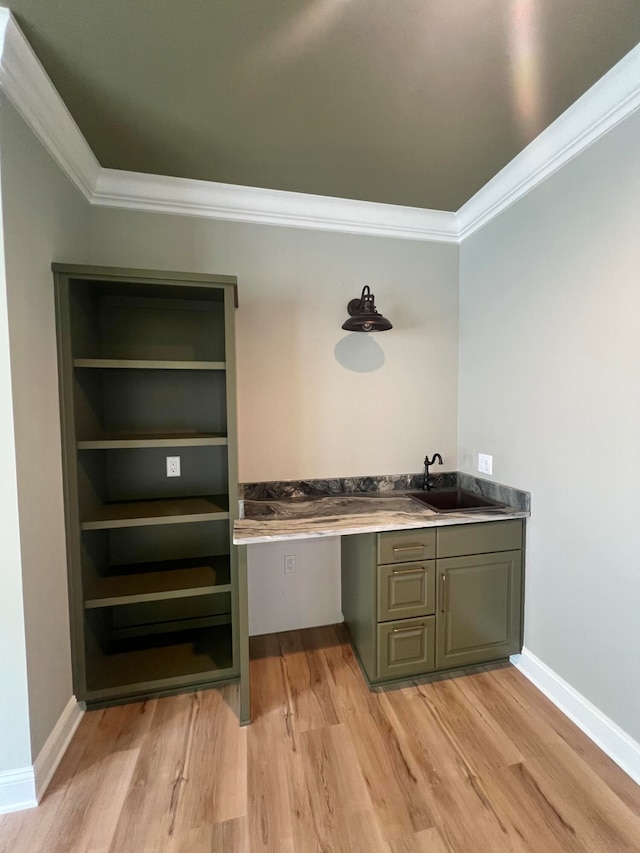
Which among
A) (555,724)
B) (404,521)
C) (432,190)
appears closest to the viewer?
(555,724)

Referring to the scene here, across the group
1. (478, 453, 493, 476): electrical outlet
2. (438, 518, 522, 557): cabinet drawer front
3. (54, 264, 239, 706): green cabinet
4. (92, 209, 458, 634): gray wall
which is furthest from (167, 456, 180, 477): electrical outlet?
(478, 453, 493, 476): electrical outlet

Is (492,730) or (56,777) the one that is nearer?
(56,777)

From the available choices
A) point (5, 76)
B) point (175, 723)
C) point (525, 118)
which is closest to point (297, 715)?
point (175, 723)

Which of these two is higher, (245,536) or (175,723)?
(245,536)

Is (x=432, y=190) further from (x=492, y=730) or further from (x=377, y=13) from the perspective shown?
(x=492, y=730)

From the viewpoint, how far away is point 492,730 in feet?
5.28

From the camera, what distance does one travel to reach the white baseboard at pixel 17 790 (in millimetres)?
1298

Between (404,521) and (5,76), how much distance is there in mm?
2238

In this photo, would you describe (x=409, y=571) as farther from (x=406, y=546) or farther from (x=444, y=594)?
(x=444, y=594)

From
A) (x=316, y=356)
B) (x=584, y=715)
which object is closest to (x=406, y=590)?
(x=584, y=715)

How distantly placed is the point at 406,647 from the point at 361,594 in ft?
1.05

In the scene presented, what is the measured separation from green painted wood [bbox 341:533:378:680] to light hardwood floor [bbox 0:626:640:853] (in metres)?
0.19

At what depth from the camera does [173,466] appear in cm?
Result: 204

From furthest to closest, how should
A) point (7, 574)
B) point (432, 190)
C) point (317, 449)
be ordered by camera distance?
point (317, 449) → point (432, 190) → point (7, 574)
